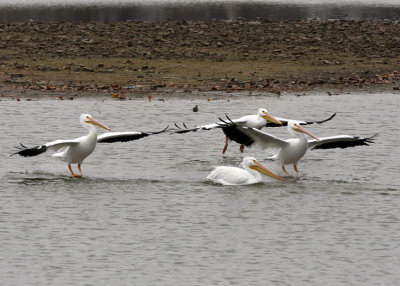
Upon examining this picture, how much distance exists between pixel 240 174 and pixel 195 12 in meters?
22.1

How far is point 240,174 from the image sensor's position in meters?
10.6

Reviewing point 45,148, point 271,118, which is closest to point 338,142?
point 271,118

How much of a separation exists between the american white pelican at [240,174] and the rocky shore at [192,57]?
6.46 metres

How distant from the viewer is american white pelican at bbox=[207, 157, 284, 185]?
416 inches

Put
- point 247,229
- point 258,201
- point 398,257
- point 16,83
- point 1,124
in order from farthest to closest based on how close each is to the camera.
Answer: point 16,83 < point 1,124 < point 258,201 < point 247,229 < point 398,257

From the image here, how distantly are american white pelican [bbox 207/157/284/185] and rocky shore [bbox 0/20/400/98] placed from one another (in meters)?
6.46

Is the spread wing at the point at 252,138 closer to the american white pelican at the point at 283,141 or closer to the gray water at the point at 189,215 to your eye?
the american white pelican at the point at 283,141

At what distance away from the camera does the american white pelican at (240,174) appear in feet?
34.7

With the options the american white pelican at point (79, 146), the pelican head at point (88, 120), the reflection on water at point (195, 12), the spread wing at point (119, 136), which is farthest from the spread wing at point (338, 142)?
the reflection on water at point (195, 12)

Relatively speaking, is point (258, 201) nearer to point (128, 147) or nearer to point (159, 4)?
point (128, 147)

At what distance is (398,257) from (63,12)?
25259mm

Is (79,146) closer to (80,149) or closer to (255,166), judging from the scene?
(80,149)

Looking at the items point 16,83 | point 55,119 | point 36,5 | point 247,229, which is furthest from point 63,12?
point 247,229

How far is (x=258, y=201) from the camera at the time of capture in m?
9.87
